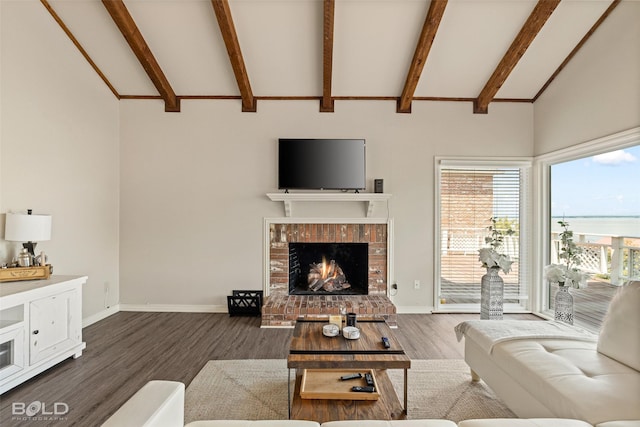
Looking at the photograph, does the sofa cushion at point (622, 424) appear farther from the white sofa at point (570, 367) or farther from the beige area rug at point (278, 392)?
the beige area rug at point (278, 392)

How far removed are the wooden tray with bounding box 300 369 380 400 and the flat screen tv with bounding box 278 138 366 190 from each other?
2.41m

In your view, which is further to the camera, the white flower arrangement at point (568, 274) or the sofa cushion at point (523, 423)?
the white flower arrangement at point (568, 274)

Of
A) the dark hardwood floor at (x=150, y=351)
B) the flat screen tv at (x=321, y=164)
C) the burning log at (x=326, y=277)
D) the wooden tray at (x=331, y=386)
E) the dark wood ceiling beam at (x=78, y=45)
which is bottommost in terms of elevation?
the dark hardwood floor at (x=150, y=351)

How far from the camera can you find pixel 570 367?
1.70m

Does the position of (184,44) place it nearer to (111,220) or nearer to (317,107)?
(317,107)

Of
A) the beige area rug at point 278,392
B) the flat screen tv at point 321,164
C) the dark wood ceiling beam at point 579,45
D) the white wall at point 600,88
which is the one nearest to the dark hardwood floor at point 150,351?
the beige area rug at point 278,392

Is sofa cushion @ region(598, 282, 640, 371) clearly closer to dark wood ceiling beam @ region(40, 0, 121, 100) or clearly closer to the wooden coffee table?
the wooden coffee table

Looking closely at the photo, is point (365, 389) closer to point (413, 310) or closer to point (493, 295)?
point (493, 295)

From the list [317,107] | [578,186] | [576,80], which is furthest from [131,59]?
[578,186]

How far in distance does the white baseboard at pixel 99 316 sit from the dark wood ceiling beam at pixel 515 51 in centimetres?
539

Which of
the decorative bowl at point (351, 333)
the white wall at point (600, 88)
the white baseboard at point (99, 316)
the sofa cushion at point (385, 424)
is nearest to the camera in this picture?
the sofa cushion at point (385, 424)

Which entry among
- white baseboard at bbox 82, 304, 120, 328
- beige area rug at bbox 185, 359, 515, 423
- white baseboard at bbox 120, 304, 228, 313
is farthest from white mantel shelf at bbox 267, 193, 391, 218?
white baseboard at bbox 82, 304, 120, 328

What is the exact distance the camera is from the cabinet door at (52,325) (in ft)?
8.07

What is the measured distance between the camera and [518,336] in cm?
208
